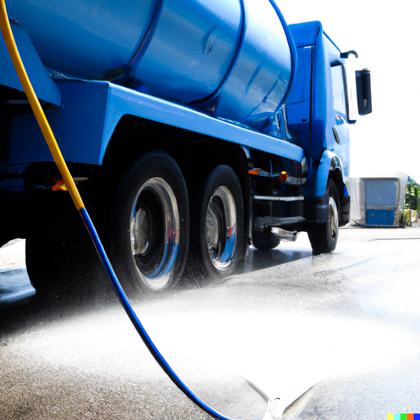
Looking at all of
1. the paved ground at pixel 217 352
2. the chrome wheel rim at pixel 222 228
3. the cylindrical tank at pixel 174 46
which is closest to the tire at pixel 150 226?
the paved ground at pixel 217 352

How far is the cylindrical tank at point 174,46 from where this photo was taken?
2.89 metres

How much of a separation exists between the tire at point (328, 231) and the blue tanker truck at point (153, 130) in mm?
1350

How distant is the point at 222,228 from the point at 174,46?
1.96m

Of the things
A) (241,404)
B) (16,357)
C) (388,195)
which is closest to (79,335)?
(16,357)

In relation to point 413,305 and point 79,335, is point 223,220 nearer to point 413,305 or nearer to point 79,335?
point 413,305

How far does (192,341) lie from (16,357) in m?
0.88

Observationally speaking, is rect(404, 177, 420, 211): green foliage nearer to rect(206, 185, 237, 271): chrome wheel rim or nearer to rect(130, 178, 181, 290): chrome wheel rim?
rect(206, 185, 237, 271): chrome wheel rim

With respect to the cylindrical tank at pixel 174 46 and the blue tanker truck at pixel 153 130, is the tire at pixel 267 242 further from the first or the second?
the cylindrical tank at pixel 174 46

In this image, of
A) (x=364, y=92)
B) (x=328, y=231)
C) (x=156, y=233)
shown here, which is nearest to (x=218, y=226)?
(x=156, y=233)

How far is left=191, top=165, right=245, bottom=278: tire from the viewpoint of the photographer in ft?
14.3

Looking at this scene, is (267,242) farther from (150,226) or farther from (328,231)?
(150,226)

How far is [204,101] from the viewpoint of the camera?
14.2ft

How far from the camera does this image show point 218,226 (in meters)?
4.93

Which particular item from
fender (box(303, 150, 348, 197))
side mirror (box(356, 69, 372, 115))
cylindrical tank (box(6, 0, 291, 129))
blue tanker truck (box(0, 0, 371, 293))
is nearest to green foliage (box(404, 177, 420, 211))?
side mirror (box(356, 69, 372, 115))
